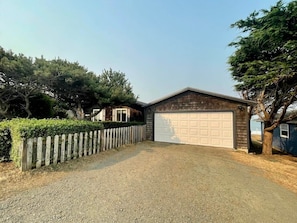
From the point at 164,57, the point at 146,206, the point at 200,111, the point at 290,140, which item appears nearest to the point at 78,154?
the point at 146,206

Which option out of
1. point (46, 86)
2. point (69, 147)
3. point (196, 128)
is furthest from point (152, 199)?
point (46, 86)

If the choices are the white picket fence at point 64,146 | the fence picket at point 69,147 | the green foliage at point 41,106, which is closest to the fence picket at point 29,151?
the white picket fence at point 64,146

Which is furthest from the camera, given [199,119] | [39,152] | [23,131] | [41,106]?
[41,106]

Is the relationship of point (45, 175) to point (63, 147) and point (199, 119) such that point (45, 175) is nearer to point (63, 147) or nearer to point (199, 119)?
point (63, 147)

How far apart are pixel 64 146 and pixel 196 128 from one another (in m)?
7.85

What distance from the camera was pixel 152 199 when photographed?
3109 millimetres

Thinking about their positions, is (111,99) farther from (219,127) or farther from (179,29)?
(179,29)

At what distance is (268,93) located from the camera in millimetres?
10805

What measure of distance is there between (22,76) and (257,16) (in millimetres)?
11678

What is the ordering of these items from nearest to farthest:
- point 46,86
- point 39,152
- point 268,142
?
point 39,152, point 46,86, point 268,142

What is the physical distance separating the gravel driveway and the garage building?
16.8ft

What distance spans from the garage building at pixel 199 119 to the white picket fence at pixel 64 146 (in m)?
4.06

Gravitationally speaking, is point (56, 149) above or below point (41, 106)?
below

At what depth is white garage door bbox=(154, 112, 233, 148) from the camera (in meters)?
9.69
